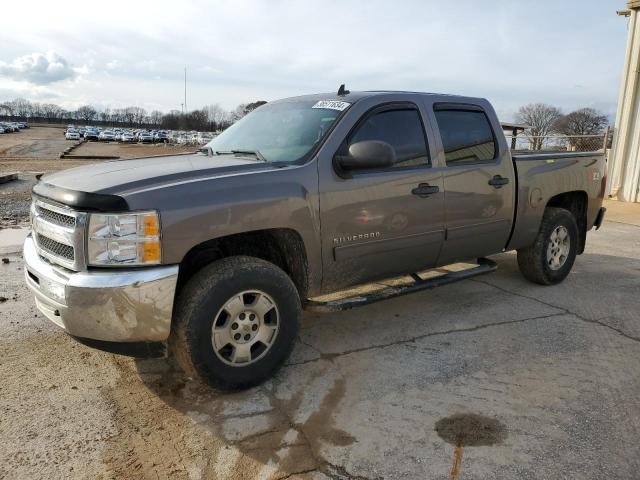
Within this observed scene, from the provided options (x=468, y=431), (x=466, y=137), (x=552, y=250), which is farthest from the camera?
(x=552, y=250)

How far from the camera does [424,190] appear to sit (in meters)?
4.01

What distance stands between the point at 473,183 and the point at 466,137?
17.3 inches

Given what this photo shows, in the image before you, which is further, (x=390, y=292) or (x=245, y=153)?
(x=390, y=292)

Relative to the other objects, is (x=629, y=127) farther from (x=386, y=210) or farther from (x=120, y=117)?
(x=120, y=117)

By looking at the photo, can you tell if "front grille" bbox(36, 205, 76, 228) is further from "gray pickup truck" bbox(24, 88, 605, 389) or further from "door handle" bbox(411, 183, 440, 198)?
"door handle" bbox(411, 183, 440, 198)

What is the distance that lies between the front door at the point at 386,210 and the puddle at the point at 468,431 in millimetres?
1249

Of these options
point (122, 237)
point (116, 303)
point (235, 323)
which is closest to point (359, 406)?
point (235, 323)

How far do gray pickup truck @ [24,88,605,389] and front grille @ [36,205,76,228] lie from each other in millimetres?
14

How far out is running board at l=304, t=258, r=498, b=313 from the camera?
3.63 m

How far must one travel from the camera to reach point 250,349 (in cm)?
323

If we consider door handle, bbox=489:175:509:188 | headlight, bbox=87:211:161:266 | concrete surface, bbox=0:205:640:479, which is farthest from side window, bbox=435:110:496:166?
headlight, bbox=87:211:161:266

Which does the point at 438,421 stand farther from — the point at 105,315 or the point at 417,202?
the point at 105,315

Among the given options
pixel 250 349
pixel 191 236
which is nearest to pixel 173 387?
pixel 250 349

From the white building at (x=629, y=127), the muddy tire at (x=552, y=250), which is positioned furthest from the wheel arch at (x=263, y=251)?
the white building at (x=629, y=127)
